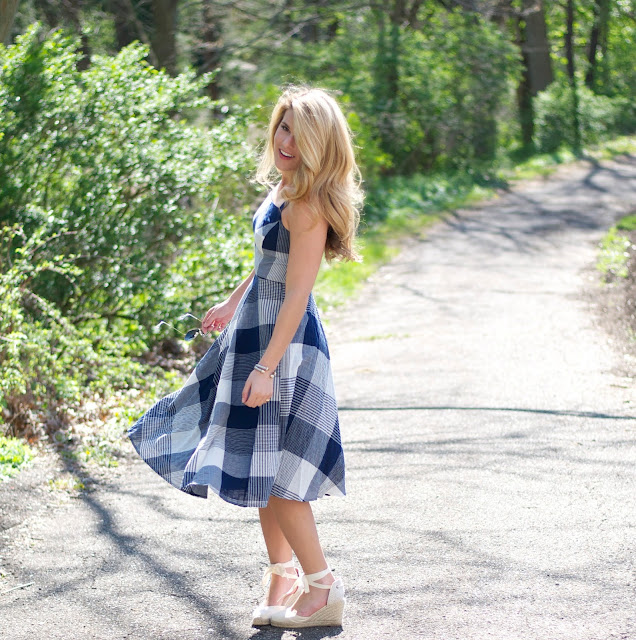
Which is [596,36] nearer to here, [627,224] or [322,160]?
[627,224]

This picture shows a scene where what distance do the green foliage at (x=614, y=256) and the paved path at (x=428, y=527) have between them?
8.22 feet

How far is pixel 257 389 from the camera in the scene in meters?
2.80

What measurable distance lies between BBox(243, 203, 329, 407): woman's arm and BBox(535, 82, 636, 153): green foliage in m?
22.8

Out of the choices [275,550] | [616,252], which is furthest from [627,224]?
[275,550]

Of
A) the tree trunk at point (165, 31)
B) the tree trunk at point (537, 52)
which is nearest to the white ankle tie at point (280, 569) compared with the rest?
the tree trunk at point (165, 31)

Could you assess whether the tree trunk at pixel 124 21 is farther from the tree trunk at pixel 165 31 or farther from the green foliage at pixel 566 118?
the green foliage at pixel 566 118

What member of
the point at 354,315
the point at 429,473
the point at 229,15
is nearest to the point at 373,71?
the point at 229,15

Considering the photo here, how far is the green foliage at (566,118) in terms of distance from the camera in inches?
963

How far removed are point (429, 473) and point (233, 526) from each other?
1.12 meters

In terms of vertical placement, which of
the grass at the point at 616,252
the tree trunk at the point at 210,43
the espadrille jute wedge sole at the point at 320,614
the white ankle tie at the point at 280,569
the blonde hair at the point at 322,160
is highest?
the tree trunk at the point at 210,43

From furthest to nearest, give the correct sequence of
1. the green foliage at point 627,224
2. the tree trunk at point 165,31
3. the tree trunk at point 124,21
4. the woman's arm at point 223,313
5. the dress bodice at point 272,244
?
the green foliage at point 627,224 → the tree trunk at point 124,21 → the tree trunk at point 165,31 → the woman's arm at point 223,313 → the dress bodice at point 272,244

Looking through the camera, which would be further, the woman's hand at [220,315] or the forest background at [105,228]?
the forest background at [105,228]

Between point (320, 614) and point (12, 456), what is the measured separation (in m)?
2.55

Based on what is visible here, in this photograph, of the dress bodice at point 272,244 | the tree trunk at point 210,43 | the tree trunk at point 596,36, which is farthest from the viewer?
the tree trunk at point 596,36
